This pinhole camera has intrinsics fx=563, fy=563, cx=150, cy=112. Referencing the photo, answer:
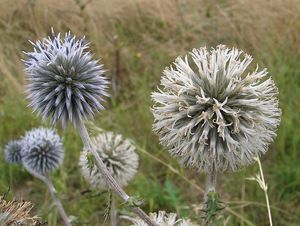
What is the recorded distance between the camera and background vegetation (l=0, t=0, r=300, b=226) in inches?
164

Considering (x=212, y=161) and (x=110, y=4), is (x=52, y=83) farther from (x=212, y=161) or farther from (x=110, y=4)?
(x=110, y=4)

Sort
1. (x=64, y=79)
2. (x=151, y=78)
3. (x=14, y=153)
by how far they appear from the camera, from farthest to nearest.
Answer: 1. (x=151, y=78)
2. (x=14, y=153)
3. (x=64, y=79)

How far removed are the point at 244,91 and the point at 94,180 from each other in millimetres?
1297

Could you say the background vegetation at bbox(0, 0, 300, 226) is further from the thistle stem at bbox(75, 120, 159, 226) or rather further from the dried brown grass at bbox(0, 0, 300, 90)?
the thistle stem at bbox(75, 120, 159, 226)

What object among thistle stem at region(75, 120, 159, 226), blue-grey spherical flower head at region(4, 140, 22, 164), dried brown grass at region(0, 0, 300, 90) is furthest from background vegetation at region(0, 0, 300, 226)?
thistle stem at region(75, 120, 159, 226)

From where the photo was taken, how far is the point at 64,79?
203 cm

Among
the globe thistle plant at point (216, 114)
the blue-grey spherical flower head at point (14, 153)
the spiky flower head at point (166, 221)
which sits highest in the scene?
the blue-grey spherical flower head at point (14, 153)

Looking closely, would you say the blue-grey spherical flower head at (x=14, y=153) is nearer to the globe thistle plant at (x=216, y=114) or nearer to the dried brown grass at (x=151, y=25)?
the globe thistle plant at (x=216, y=114)

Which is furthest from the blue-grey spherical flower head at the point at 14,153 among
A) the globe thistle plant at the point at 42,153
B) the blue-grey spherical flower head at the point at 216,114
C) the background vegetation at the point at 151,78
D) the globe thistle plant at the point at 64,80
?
the blue-grey spherical flower head at the point at 216,114

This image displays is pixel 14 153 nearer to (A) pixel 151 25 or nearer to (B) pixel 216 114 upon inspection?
(B) pixel 216 114

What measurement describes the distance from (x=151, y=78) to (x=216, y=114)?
150 inches

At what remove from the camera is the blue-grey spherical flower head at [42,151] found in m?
3.07

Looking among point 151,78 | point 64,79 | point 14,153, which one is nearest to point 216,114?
point 64,79

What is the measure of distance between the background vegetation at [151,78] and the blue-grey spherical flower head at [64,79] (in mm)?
1345
